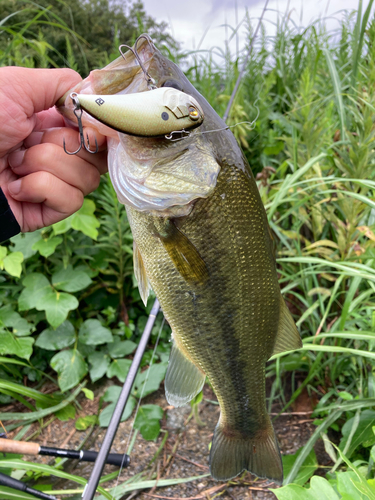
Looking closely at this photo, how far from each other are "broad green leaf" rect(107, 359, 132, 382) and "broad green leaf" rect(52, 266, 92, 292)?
0.54 meters

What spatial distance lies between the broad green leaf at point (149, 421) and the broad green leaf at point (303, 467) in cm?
75

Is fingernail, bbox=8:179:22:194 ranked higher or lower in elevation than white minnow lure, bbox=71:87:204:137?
lower

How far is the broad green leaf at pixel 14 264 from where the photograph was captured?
75.2 inches

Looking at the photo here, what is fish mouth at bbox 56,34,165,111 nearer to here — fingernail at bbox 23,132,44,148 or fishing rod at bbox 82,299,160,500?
fingernail at bbox 23,132,44,148

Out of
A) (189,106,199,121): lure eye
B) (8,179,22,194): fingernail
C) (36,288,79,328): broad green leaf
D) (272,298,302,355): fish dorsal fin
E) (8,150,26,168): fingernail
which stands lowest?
(36,288,79,328): broad green leaf

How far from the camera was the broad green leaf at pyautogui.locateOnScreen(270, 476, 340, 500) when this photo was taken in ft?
2.88

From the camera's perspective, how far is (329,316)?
2.24 meters

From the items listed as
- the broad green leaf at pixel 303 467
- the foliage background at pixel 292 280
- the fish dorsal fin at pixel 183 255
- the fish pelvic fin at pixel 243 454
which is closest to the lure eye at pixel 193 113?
the fish dorsal fin at pixel 183 255

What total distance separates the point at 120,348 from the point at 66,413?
50cm

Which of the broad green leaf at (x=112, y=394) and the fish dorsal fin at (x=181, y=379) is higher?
the fish dorsal fin at (x=181, y=379)

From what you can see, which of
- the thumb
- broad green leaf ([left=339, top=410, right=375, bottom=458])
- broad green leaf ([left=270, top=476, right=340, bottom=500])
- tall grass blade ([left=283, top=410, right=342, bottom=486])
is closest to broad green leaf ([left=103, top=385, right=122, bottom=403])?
tall grass blade ([left=283, top=410, right=342, bottom=486])

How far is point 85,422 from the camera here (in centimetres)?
217

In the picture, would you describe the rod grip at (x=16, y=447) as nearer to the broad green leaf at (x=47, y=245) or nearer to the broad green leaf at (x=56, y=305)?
the broad green leaf at (x=56, y=305)

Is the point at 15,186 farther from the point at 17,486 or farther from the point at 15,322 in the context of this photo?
the point at 15,322
